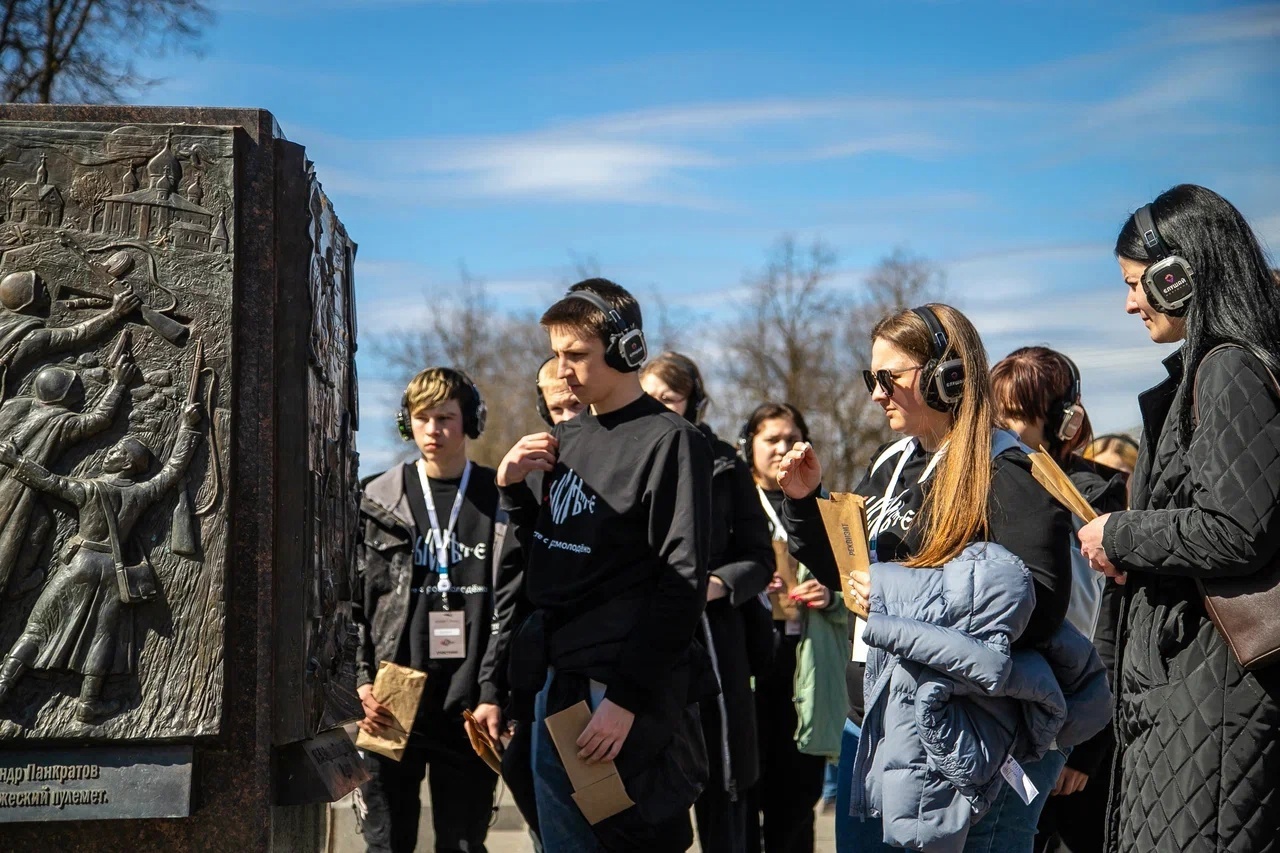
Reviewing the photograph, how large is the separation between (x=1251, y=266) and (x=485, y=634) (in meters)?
3.23

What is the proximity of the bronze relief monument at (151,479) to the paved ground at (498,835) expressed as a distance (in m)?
3.96

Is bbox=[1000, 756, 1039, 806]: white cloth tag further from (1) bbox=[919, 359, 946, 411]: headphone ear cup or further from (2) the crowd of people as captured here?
(1) bbox=[919, 359, 946, 411]: headphone ear cup

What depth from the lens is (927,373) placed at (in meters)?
3.47

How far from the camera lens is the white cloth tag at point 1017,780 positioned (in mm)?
3244

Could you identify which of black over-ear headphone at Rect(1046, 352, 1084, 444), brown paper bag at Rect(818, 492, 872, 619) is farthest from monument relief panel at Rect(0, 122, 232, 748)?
black over-ear headphone at Rect(1046, 352, 1084, 444)

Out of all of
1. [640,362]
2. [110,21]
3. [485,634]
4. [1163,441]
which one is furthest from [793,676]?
[110,21]

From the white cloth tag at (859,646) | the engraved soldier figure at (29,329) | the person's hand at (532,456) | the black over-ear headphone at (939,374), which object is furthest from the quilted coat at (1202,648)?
the engraved soldier figure at (29,329)

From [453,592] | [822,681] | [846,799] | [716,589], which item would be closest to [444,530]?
[453,592]

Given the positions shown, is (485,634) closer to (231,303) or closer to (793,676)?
(793,676)

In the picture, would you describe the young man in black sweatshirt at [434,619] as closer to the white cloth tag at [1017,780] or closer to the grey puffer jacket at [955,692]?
the grey puffer jacket at [955,692]

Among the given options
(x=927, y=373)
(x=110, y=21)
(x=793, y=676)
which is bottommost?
(x=793, y=676)

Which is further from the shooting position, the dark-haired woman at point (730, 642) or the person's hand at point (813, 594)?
the person's hand at point (813, 594)

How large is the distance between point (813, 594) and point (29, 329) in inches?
153

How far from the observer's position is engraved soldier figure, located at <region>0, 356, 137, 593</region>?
296 centimetres
